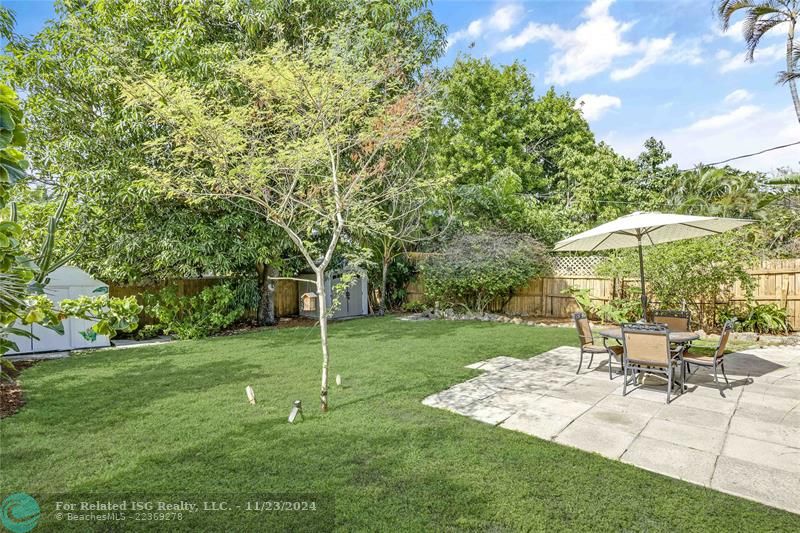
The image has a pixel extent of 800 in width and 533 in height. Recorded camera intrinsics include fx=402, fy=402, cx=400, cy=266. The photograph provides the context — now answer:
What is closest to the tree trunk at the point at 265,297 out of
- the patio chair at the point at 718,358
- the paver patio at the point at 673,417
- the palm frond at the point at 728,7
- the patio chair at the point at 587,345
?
the paver patio at the point at 673,417

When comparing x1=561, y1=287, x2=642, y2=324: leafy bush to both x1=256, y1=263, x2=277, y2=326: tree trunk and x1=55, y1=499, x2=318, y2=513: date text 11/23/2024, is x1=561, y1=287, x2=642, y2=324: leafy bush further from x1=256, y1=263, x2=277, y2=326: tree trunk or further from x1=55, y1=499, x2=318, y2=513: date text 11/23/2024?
x1=55, y1=499, x2=318, y2=513: date text 11/23/2024

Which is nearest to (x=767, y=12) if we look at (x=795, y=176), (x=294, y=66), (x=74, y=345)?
(x=795, y=176)

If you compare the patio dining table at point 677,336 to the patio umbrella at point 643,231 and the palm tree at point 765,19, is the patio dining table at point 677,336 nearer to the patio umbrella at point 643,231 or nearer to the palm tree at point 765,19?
the patio umbrella at point 643,231

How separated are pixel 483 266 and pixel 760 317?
6053mm

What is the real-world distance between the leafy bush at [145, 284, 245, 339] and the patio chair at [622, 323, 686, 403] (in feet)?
29.5

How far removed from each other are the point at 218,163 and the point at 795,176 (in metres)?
21.7

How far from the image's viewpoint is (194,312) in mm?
10273

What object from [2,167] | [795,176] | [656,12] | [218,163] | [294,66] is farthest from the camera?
[795,176]

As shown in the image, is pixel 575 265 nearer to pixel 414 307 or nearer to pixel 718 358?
pixel 414 307

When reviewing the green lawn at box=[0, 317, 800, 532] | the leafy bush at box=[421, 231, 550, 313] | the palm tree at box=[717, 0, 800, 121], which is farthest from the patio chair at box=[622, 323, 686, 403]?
the palm tree at box=[717, 0, 800, 121]

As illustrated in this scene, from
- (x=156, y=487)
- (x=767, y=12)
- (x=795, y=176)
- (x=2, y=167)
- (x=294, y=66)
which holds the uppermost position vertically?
(x=767, y=12)

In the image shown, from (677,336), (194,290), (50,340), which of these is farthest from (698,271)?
(50,340)

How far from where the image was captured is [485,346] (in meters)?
7.89

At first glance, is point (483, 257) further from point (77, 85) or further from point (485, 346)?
point (77, 85)
